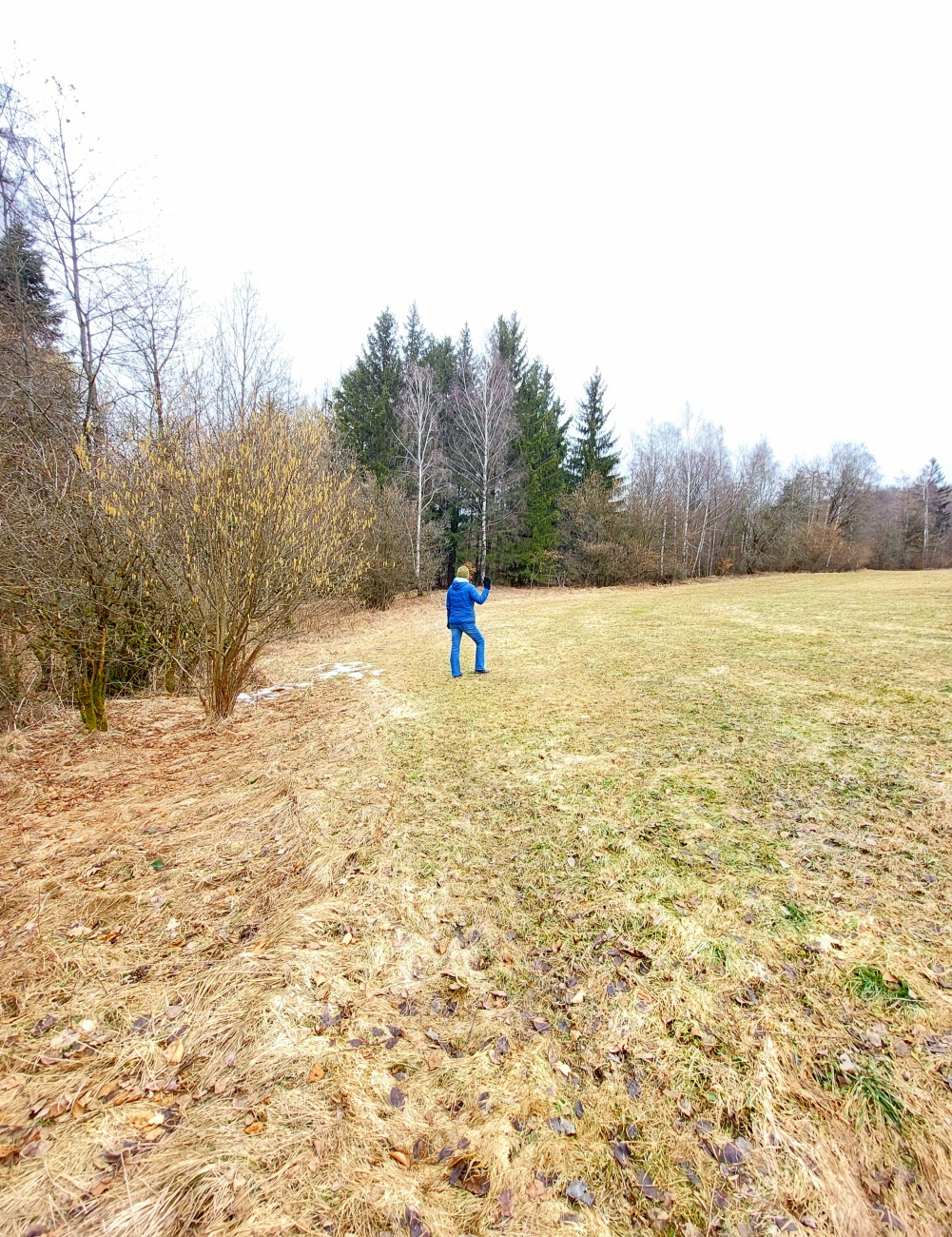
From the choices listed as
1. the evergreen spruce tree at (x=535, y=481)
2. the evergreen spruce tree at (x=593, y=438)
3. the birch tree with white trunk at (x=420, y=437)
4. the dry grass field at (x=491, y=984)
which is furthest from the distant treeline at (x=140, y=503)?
the evergreen spruce tree at (x=593, y=438)

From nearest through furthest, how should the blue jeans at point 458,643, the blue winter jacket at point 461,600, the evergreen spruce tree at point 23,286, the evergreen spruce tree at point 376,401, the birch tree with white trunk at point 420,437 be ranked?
the blue winter jacket at point 461,600 → the blue jeans at point 458,643 → the evergreen spruce tree at point 23,286 → the birch tree with white trunk at point 420,437 → the evergreen spruce tree at point 376,401

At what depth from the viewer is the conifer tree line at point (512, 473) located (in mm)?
23141

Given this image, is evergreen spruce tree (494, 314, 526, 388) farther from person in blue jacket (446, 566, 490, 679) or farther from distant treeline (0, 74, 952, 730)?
person in blue jacket (446, 566, 490, 679)

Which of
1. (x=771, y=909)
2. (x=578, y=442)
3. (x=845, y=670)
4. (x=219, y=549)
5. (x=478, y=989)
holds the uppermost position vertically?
(x=578, y=442)

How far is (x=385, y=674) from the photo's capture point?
864cm

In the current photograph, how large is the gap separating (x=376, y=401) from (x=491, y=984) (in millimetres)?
26734

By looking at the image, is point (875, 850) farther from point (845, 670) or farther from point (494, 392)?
point (494, 392)

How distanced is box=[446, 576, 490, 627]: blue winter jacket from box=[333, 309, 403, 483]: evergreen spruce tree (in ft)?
59.8

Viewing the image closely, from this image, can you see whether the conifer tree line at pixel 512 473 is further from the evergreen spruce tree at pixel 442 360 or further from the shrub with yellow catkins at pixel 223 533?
the shrub with yellow catkins at pixel 223 533

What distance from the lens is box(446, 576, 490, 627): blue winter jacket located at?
7.41 meters

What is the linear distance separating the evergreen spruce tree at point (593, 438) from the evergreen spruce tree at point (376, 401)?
1055 cm

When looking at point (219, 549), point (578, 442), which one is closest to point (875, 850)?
point (219, 549)

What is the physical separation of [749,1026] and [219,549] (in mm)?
6204

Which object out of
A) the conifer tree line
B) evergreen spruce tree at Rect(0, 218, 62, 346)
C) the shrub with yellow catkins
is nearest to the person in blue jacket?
the shrub with yellow catkins
